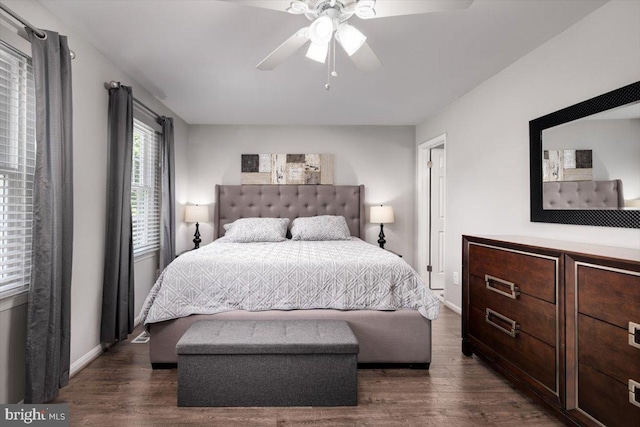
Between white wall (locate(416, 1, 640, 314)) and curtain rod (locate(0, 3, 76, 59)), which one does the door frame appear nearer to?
white wall (locate(416, 1, 640, 314))

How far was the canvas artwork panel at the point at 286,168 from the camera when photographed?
4.88 m

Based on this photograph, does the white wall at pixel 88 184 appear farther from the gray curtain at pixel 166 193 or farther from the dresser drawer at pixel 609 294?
the dresser drawer at pixel 609 294

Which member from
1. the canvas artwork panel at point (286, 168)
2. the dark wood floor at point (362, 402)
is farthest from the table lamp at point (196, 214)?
the dark wood floor at point (362, 402)

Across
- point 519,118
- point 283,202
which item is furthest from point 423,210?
point 519,118

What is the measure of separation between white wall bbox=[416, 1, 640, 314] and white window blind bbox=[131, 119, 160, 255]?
3.28 metres

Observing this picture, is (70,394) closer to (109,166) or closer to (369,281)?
(109,166)

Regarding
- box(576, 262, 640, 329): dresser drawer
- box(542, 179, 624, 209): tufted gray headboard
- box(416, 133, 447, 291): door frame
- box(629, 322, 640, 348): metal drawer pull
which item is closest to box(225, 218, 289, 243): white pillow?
box(416, 133, 447, 291): door frame

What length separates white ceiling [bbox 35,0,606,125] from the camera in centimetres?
215

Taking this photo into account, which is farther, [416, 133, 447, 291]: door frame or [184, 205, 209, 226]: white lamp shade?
[416, 133, 447, 291]: door frame

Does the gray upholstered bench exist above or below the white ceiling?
below

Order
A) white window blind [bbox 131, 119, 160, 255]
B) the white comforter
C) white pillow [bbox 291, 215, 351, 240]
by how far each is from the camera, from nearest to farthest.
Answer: the white comforter < white window blind [bbox 131, 119, 160, 255] < white pillow [bbox 291, 215, 351, 240]

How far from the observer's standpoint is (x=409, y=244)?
502 centimetres

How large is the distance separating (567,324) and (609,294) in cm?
30

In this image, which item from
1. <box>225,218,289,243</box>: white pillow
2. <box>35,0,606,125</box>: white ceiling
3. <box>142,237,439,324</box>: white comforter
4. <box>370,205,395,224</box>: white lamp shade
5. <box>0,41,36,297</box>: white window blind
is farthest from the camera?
<box>370,205,395,224</box>: white lamp shade
